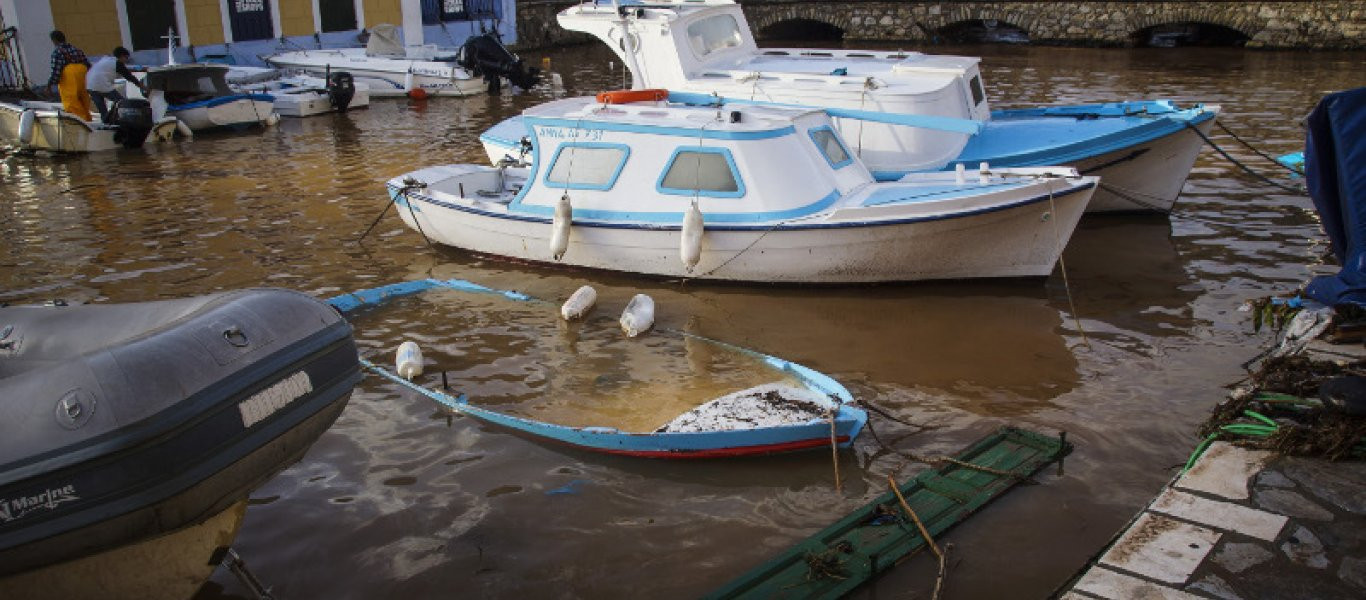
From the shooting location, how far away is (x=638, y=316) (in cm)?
892

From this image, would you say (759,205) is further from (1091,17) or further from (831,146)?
(1091,17)

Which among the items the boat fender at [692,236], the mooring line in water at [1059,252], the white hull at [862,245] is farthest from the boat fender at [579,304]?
the mooring line in water at [1059,252]

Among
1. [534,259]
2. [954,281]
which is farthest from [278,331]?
[954,281]

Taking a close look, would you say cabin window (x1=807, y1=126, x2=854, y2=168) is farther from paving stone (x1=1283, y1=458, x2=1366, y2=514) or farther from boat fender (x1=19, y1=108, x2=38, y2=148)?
boat fender (x1=19, y1=108, x2=38, y2=148)

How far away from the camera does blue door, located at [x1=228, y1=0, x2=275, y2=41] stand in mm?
25594

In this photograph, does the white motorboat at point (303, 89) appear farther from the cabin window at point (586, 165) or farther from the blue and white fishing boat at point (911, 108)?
the cabin window at point (586, 165)

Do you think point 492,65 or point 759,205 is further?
point 492,65

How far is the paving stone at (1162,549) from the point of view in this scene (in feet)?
14.5

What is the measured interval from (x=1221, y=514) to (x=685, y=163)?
5914 millimetres

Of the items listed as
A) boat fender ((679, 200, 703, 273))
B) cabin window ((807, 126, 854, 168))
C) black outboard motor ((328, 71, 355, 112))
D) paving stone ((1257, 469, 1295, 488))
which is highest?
cabin window ((807, 126, 854, 168))

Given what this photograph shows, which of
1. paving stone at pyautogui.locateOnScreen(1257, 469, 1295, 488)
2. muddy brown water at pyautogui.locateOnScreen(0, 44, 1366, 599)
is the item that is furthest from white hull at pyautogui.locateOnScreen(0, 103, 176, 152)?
paving stone at pyautogui.locateOnScreen(1257, 469, 1295, 488)

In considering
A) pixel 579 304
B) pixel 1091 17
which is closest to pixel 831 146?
pixel 579 304

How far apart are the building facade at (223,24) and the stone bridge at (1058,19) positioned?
3683mm

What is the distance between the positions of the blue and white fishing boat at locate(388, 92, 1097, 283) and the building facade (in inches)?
621
